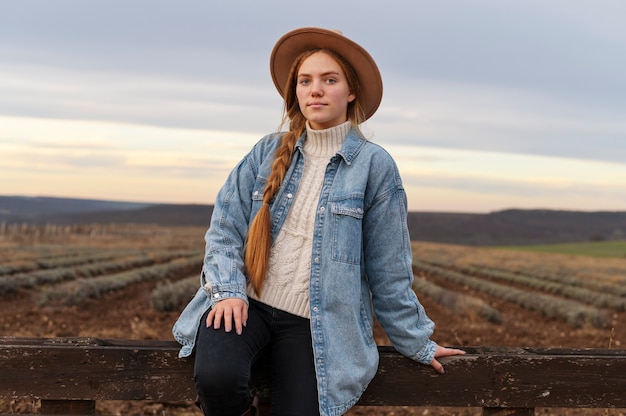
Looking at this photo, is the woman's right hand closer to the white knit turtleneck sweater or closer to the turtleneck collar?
the white knit turtleneck sweater

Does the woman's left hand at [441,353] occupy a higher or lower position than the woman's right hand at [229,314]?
lower

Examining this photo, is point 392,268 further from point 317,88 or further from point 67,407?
point 67,407

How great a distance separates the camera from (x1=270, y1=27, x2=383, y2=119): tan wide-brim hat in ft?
9.34

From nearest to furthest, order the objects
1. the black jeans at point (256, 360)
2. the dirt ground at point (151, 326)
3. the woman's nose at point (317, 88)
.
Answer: the black jeans at point (256, 360) < the woman's nose at point (317, 88) < the dirt ground at point (151, 326)

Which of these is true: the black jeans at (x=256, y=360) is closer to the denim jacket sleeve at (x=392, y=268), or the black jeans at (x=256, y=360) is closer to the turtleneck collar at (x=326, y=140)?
the denim jacket sleeve at (x=392, y=268)

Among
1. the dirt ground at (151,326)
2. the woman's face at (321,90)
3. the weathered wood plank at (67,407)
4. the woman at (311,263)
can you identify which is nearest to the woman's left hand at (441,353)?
the woman at (311,263)

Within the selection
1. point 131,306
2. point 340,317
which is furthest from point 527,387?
point 131,306

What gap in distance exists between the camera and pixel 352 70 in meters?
2.93

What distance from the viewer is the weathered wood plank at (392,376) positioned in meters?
2.62

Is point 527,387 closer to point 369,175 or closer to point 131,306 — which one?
point 369,175

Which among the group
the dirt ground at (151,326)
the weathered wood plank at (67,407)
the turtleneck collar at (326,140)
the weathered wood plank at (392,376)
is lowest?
the dirt ground at (151,326)

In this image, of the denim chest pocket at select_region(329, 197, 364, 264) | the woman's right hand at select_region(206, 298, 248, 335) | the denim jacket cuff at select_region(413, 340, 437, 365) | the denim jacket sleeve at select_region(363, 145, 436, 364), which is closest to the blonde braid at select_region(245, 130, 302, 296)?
the woman's right hand at select_region(206, 298, 248, 335)

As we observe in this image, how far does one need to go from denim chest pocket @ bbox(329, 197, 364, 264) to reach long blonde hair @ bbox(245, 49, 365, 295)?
25 cm

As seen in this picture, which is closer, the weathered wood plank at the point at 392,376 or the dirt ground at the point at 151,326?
the weathered wood plank at the point at 392,376
